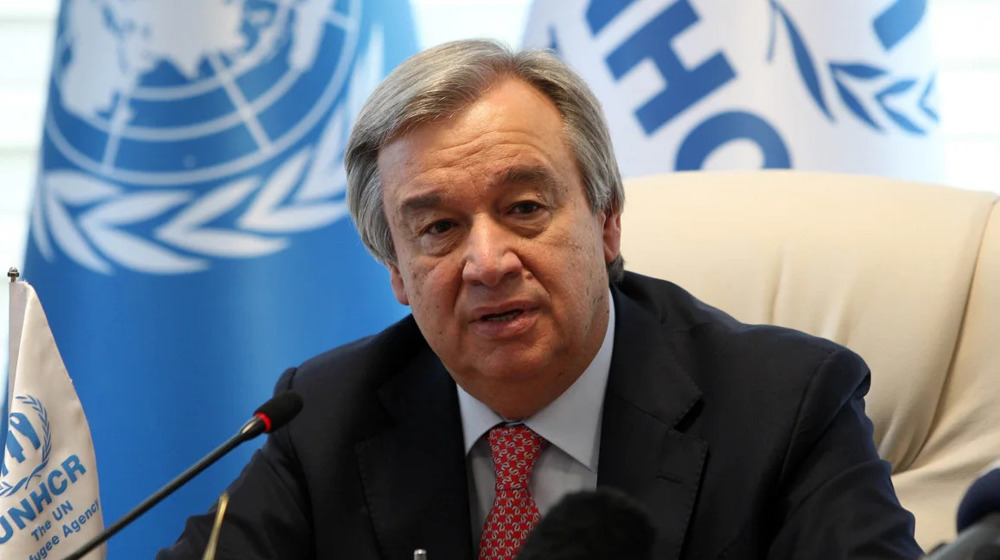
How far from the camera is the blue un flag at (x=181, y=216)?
8.37ft

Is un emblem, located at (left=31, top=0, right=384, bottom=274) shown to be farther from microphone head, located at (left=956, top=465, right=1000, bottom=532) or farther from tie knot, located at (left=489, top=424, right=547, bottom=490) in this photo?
microphone head, located at (left=956, top=465, right=1000, bottom=532)

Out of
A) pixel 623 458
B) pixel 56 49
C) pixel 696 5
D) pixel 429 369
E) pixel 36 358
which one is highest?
pixel 56 49

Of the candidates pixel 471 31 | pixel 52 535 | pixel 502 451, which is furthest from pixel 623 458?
pixel 471 31

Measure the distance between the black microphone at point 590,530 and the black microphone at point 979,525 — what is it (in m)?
0.27

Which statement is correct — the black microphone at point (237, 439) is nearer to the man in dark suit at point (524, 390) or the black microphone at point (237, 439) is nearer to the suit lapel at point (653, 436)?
the man in dark suit at point (524, 390)

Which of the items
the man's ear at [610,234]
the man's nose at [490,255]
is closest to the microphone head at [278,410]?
the man's nose at [490,255]

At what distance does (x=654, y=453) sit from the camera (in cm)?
170

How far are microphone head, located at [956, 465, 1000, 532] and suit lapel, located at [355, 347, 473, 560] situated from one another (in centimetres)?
100

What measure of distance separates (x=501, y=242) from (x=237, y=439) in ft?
1.61

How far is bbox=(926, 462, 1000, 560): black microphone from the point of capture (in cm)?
76

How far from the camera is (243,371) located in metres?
2.61

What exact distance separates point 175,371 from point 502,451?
42.4 inches

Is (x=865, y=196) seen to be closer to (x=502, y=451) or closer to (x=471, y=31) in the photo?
(x=502, y=451)

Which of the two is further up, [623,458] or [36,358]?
[36,358]
